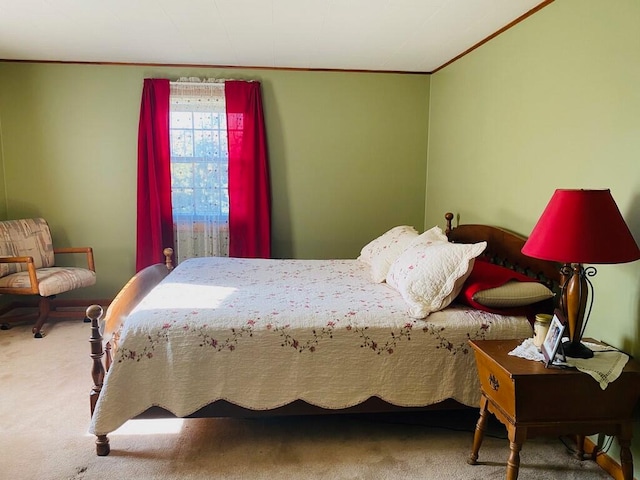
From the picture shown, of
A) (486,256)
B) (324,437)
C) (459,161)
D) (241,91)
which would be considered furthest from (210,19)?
(324,437)

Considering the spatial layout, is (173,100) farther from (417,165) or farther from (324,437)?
(324,437)

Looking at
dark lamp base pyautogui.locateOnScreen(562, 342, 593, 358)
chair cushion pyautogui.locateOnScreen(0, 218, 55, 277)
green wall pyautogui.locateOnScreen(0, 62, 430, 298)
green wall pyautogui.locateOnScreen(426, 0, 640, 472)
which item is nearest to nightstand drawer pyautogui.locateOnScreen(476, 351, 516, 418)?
green wall pyautogui.locateOnScreen(426, 0, 640, 472)

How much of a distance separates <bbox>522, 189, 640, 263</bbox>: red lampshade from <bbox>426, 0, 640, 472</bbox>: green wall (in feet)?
0.88

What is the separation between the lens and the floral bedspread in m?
2.08

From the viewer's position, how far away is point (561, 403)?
5.70 ft

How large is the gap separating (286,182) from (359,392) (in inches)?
103

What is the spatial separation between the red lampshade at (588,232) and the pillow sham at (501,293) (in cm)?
48

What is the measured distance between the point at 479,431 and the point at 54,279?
338 centimetres

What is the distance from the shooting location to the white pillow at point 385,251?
296cm

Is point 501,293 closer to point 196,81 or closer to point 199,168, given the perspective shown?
point 199,168

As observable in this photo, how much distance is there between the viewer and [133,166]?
167 inches

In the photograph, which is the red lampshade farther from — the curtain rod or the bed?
the curtain rod

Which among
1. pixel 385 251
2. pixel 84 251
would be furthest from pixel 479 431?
pixel 84 251

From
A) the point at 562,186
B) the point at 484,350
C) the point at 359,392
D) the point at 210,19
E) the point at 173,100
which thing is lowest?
the point at 359,392
